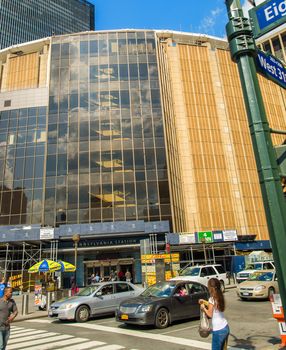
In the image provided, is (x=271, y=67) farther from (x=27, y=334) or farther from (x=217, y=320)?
(x=27, y=334)

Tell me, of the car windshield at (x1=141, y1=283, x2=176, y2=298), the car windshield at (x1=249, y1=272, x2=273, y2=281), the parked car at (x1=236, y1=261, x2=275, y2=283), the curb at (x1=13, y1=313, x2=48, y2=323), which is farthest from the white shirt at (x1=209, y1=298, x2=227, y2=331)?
the parked car at (x1=236, y1=261, x2=275, y2=283)

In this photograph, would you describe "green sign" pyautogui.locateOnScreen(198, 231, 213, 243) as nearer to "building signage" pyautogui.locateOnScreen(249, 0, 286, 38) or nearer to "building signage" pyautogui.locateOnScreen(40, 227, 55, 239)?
"building signage" pyautogui.locateOnScreen(40, 227, 55, 239)

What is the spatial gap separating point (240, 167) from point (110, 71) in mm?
22538

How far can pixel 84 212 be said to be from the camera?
35375mm

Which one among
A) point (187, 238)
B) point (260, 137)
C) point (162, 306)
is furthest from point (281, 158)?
point (187, 238)

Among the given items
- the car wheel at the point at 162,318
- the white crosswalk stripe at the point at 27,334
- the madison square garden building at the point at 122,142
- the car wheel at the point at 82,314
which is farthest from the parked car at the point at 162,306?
the madison square garden building at the point at 122,142

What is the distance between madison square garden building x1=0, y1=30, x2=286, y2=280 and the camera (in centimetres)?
3562

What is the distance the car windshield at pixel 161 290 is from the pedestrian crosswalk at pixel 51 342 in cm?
300

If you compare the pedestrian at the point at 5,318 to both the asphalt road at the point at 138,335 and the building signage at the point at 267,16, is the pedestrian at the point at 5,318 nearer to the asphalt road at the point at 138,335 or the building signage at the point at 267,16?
the asphalt road at the point at 138,335

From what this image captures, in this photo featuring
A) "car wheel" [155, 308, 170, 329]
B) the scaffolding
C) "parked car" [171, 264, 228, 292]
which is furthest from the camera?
the scaffolding

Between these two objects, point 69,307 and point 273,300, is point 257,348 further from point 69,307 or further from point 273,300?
point 69,307

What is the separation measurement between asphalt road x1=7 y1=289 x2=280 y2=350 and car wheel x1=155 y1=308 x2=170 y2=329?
225 millimetres

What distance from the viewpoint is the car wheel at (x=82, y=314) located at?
1295cm

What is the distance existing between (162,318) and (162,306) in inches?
15.9
